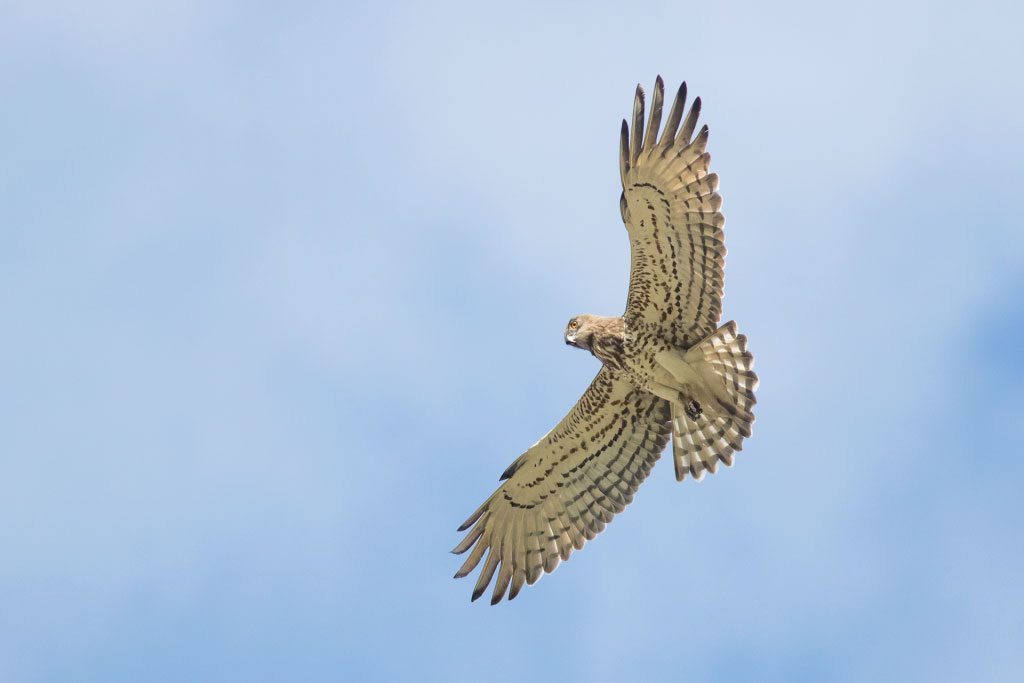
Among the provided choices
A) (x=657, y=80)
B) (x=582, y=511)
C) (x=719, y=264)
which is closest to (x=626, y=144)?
(x=657, y=80)

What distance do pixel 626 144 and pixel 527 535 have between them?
13.5 ft

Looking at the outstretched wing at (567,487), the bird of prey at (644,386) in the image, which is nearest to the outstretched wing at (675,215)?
the bird of prey at (644,386)

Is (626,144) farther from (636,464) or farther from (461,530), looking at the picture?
(461,530)

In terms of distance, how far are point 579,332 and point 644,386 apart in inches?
31.1

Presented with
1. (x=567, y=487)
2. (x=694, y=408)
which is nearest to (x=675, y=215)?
(x=694, y=408)

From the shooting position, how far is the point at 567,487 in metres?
11.2

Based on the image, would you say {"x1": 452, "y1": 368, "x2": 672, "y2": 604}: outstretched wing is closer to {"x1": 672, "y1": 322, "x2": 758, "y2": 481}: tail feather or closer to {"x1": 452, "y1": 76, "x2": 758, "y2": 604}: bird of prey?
{"x1": 452, "y1": 76, "x2": 758, "y2": 604}: bird of prey

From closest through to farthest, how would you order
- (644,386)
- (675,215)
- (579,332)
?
(675,215) → (644,386) → (579,332)

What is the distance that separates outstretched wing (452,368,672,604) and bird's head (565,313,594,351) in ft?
1.54

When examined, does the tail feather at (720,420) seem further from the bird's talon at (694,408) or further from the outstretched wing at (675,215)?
the outstretched wing at (675,215)

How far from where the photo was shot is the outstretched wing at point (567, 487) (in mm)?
10898

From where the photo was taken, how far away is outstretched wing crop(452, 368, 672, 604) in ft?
35.8

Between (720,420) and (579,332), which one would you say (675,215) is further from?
(720,420)

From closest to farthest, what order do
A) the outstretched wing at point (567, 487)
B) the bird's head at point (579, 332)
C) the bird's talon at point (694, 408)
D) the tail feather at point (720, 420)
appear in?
1. the tail feather at point (720, 420)
2. the bird's talon at point (694, 408)
3. the bird's head at point (579, 332)
4. the outstretched wing at point (567, 487)
